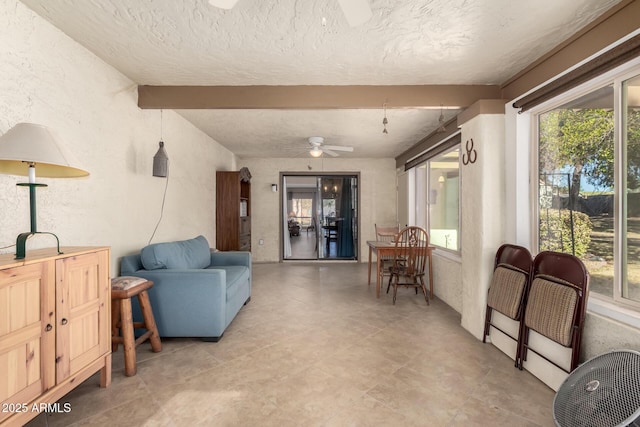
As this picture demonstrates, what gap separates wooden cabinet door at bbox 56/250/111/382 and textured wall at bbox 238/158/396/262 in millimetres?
4566

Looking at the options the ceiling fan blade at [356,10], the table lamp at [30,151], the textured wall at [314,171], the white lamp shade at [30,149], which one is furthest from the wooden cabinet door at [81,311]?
the textured wall at [314,171]

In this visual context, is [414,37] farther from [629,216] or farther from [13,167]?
[13,167]

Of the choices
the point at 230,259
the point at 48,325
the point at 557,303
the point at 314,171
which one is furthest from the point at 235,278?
the point at 314,171

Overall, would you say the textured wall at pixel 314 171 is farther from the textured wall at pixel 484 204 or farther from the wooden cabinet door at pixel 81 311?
the wooden cabinet door at pixel 81 311

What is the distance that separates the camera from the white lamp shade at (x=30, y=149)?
137cm

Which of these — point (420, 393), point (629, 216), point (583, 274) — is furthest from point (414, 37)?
point (420, 393)

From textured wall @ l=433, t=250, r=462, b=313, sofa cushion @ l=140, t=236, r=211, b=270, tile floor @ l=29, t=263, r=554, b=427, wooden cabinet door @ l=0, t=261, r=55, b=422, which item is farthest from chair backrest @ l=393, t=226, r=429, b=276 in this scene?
wooden cabinet door @ l=0, t=261, r=55, b=422

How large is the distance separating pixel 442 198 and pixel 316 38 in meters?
3.14

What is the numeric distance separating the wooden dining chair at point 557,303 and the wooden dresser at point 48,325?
2.93 m

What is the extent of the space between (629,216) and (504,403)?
1.37 metres

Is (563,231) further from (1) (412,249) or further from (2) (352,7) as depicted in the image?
(2) (352,7)

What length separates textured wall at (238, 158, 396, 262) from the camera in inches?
255

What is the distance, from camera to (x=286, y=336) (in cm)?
271

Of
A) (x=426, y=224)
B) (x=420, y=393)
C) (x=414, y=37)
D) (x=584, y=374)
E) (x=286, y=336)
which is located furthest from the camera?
(x=426, y=224)
